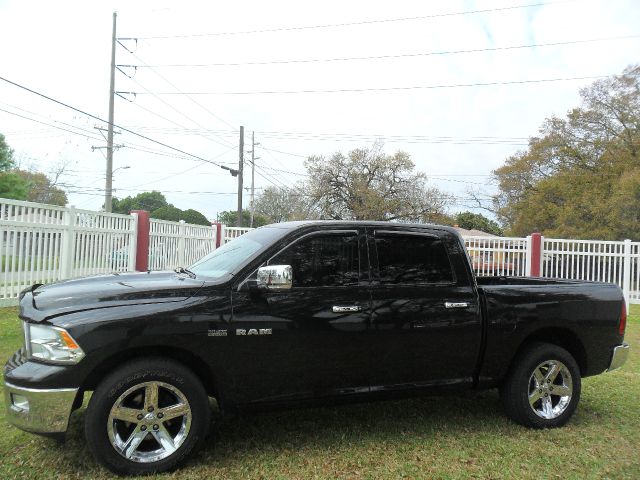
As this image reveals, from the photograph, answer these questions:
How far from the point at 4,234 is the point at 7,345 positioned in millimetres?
2198

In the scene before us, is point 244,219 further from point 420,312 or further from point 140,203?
point 420,312

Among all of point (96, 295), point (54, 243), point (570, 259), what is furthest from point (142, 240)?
point (570, 259)

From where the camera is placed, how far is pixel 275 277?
11.9ft

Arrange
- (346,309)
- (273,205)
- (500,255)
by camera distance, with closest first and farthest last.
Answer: (346,309), (500,255), (273,205)

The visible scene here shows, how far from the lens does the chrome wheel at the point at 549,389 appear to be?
15.2 feet

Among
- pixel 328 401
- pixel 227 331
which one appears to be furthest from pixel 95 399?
pixel 328 401

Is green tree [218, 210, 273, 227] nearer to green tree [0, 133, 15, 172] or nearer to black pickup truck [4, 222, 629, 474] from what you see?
green tree [0, 133, 15, 172]

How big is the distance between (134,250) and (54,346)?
347 inches

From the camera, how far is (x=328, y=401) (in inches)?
155

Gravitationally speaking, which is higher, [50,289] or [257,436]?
[50,289]

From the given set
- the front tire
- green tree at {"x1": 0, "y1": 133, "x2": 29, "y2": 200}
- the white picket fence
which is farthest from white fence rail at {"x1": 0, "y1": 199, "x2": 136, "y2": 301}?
green tree at {"x1": 0, "y1": 133, "x2": 29, "y2": 200}

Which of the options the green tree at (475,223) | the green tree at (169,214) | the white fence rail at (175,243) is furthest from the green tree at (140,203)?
the white fence rail at (175,243)

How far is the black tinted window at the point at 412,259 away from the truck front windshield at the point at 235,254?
87cm

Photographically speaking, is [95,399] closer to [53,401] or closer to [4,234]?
[53,401]
